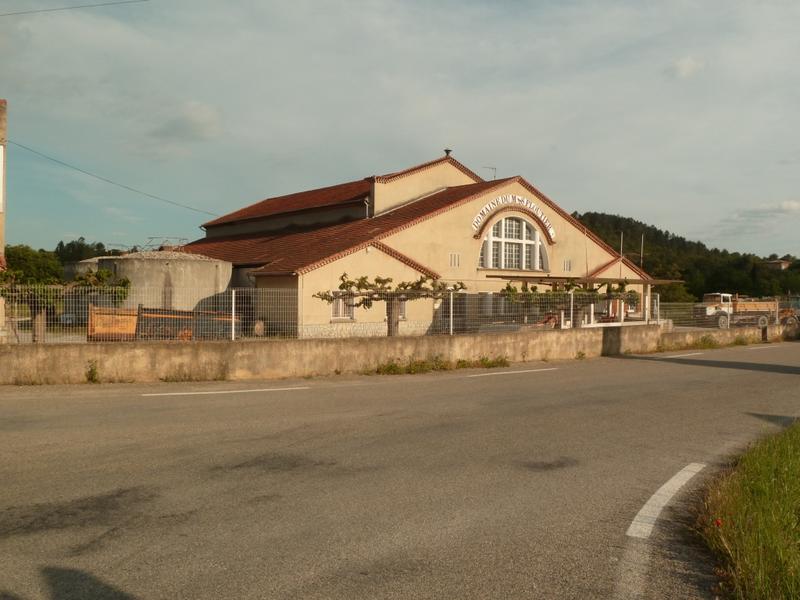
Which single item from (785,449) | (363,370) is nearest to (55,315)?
(363,370)

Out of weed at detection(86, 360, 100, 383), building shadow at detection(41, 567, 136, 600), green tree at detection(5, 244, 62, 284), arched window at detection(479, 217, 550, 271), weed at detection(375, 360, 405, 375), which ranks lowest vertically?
building shadow at detection(41, 567, 136, 600)

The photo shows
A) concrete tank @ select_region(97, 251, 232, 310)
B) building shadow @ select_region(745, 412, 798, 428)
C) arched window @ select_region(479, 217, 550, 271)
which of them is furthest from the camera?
arched window @ select_region(479, 217, 550, 271)

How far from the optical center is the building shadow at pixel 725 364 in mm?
17744

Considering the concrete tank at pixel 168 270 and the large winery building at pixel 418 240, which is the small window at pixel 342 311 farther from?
the concrete tank at pixel 168 270

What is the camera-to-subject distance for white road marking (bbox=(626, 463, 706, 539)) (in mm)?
5309

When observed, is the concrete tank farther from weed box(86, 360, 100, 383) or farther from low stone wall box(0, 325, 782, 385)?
weed box(86, 360, 100, 383)

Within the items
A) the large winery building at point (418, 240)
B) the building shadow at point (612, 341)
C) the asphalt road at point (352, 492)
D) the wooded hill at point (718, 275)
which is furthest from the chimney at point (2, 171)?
the wooded hill at point (718, 275)

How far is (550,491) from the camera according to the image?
6.30 meters

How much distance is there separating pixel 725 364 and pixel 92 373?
15434 millimetres

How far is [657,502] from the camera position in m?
6.02

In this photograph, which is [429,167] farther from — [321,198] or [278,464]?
[278,464]

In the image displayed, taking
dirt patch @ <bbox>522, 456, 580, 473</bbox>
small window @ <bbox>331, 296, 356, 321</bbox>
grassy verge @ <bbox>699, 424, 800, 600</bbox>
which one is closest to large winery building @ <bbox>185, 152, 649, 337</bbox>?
small window @ <bbox>331, 296, 356, 321</bbox>

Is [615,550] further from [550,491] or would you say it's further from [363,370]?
[363,370]

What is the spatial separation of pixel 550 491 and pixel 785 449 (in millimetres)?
2595
